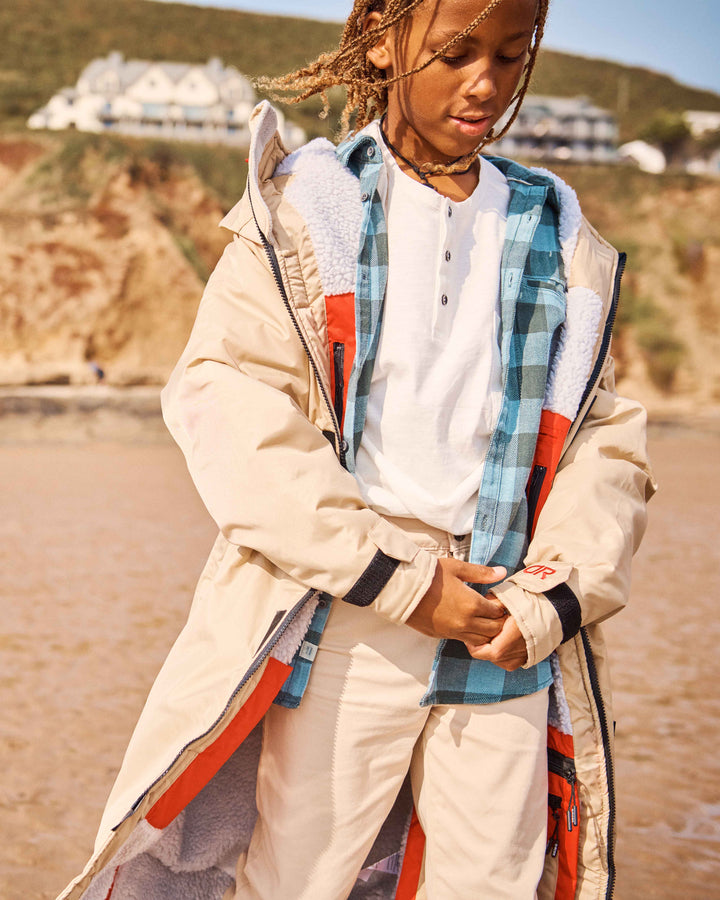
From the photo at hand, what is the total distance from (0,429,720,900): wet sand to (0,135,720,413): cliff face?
13.2 m

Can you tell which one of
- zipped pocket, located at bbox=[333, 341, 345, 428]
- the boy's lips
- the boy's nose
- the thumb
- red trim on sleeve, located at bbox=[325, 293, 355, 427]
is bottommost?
the thumb

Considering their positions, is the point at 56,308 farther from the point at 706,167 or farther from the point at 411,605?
the point at 706,167

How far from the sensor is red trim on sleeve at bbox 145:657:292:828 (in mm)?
1722

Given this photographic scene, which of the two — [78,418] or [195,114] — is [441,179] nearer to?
[78,418]

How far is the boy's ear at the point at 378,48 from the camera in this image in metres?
1.89

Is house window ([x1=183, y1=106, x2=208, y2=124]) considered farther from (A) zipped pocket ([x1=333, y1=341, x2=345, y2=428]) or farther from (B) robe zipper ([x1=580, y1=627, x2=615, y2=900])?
(B) robe zipper ([x1=580, y1=627, x2=615, y2=900])

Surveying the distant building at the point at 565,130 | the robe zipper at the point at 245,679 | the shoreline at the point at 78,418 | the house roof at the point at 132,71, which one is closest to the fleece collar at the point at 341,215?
the robe zipper at the point at 245,679

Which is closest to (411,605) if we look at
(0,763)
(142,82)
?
(0,763)

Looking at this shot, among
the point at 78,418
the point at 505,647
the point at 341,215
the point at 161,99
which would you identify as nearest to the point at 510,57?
the point at 341,215

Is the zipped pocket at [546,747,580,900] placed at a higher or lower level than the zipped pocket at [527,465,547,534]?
lower

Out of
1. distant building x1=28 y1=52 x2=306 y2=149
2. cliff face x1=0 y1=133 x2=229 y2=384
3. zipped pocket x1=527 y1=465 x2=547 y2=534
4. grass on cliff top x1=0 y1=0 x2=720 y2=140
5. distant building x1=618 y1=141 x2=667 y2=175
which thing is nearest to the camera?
zipped pocket x1=527 y1=465 x2=547 y2=534

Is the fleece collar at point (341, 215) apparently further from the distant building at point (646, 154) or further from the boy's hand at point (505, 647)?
the distant building at point (646, 154)

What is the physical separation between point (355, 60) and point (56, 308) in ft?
75.6

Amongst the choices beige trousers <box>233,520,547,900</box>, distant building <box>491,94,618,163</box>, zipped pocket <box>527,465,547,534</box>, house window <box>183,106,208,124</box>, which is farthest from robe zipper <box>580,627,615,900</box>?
distant building <box>491,94,618,163</box>
